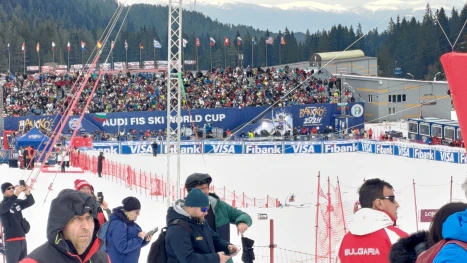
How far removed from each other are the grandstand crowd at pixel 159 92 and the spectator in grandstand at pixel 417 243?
41.4m

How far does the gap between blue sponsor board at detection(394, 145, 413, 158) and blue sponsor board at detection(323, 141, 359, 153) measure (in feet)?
9.44

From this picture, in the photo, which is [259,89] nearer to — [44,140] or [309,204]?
[44,140]

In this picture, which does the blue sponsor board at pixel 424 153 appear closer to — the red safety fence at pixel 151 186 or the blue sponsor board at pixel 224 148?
the blue sponsor board at pixel 224 148

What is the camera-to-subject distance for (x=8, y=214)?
909 cm

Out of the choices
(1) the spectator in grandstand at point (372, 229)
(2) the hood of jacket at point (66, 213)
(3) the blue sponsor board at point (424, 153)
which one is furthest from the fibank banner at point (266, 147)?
(2) the hood of jacket at point (66, 213)

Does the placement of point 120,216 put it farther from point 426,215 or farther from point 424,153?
point 424,153

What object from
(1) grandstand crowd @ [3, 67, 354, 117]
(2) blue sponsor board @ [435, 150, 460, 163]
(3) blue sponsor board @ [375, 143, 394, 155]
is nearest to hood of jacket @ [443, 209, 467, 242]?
(2) blue sponsor board @ [435, 150, 460, 163]

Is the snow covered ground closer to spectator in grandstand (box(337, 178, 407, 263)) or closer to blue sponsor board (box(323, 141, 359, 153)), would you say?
blue sponsor board (box(323, 141, 359, 153))

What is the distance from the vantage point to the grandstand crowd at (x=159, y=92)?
47438 mm

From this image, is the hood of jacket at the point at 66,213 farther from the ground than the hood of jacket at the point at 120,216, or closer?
farther from the ground

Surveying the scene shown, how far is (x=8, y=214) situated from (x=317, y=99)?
132 ft

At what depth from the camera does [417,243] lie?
11.8ft

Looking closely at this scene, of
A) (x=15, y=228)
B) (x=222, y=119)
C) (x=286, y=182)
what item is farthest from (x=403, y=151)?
(x=15, y=228)

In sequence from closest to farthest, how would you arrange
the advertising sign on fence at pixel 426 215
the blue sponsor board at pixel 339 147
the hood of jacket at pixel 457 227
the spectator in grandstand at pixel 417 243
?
the hood of jacket at pixel 457 227 → the spectator in grandstand at pixel 417 243 → the advertising sign on fence at pixel 426 215 → the blue sponsor board at pixel 339 147
